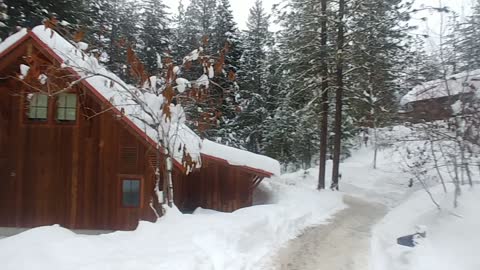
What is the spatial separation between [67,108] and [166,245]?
777 cm

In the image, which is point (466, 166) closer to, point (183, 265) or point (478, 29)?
point (478, 29)

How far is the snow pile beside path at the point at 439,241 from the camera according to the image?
273 inches

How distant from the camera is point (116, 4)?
36.0 meters

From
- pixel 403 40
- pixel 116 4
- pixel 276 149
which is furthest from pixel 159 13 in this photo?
pixel 403 40

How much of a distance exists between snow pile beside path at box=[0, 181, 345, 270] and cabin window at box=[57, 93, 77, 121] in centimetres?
558

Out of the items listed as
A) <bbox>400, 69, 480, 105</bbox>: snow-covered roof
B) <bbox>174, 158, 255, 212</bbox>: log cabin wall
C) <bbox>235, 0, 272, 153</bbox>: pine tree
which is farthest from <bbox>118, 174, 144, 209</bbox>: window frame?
<bbox>235, 0, 272, 153</bbox>: pine tree

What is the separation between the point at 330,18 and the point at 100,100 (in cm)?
1162

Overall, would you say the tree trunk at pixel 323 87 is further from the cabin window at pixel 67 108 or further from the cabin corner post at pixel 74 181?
the cabin corner post at pixel 74 181

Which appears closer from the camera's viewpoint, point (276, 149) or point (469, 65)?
point (469, 65)

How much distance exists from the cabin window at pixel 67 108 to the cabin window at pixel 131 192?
2658 millimetres

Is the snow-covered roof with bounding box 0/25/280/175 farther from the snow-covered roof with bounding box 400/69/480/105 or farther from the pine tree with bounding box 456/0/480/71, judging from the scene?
the pine tree with bounding box 456/0/480/71

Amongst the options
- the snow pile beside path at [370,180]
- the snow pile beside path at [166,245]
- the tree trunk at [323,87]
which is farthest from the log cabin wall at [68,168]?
the snow pile beside path at [370,180]

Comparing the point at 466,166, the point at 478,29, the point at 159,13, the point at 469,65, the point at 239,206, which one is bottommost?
the point at 239,206

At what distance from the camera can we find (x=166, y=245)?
23.5 ft
